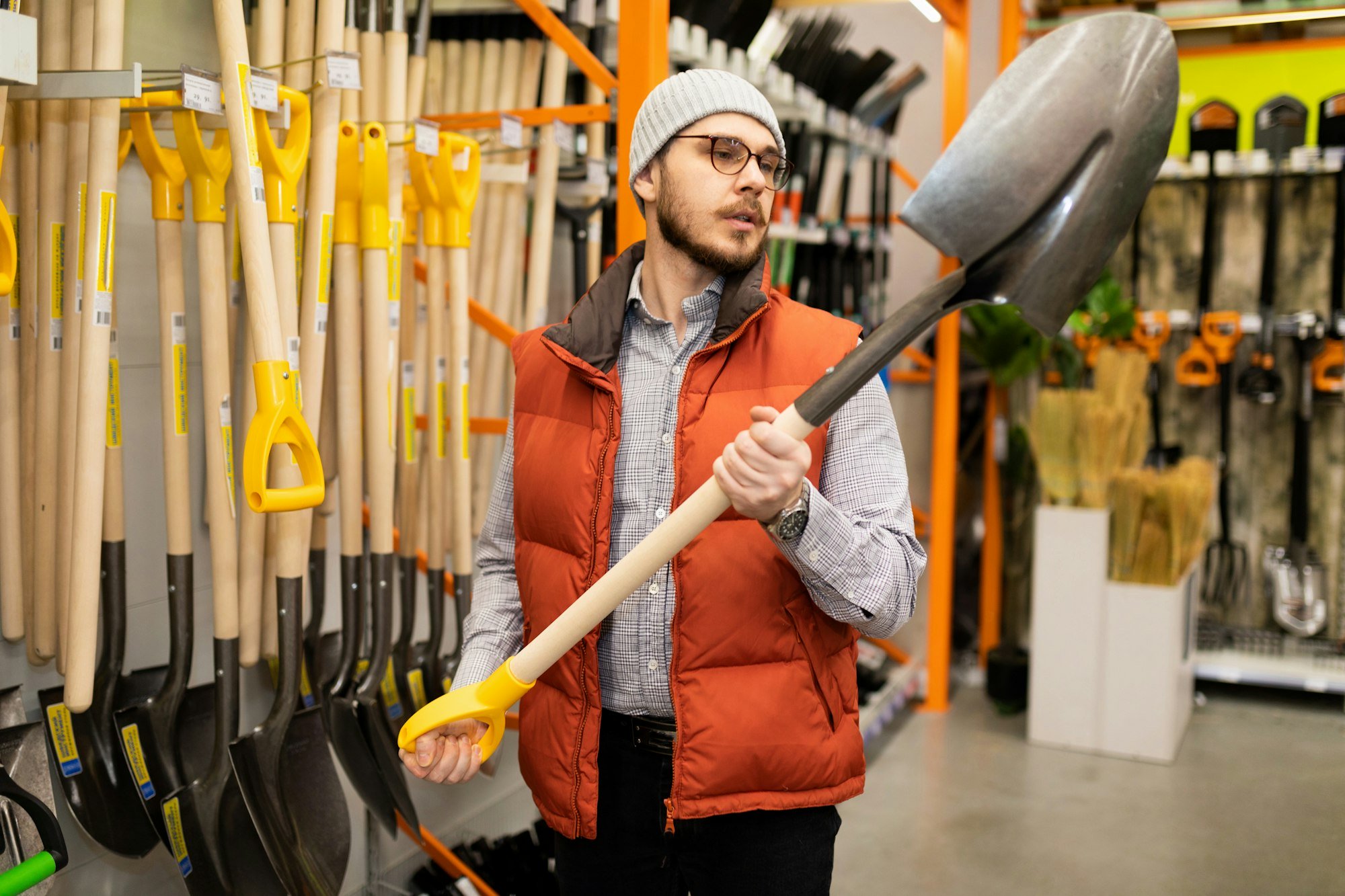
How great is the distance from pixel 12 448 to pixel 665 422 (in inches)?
45.2

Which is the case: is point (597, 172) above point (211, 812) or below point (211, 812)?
above

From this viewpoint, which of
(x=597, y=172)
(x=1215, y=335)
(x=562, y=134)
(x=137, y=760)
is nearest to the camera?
(x=137, y=760)

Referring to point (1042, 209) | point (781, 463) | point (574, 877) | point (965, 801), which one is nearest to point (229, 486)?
point (574, 877)

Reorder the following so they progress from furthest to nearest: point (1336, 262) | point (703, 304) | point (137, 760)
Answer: point (1336, 262)
point (137, 760)
point (703, 304)

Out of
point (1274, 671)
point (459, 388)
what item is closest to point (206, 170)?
point (459, 388)

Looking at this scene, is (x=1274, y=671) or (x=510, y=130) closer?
(x=510, y=130)

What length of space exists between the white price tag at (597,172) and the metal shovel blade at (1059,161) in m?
1.67

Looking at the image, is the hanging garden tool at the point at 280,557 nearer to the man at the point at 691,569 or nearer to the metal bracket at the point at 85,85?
the metal bracket at the point at 85,85

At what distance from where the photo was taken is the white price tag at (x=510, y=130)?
7.69 feet

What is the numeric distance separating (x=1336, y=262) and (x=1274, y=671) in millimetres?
1790

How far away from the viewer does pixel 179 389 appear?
1.94 metres

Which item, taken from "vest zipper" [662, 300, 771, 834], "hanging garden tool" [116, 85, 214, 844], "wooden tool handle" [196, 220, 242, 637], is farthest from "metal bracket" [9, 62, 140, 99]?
"vest zipper" [662, 300, 771, 834]

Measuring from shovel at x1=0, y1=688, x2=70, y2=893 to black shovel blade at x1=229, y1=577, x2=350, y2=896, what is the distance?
1.03ft

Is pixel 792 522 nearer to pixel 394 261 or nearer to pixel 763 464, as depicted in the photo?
pixel 763 464
